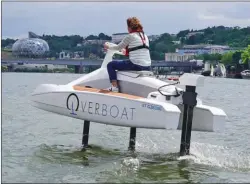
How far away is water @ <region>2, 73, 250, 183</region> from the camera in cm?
1029

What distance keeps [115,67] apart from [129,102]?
131 cm

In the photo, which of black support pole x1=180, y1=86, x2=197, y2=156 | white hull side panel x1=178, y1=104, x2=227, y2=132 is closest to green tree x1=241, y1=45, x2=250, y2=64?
white hull side panel x1=178, y1=104, x2=227, y2=132

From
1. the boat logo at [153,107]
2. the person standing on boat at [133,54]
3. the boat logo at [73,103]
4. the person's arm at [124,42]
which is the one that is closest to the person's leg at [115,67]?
the person standing on boat at [133,54]

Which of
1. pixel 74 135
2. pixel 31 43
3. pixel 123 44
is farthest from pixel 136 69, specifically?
pixel 31 43

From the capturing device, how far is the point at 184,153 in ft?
38.9

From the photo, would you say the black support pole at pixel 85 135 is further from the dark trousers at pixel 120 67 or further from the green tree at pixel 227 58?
the green tree at pixel 227 58

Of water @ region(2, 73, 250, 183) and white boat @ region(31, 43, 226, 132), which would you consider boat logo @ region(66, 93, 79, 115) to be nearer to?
white boat @ region(31, 43, 226, 132)

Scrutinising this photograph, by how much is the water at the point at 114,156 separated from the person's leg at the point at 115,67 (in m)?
1.63

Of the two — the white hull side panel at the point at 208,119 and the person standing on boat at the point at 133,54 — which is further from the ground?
the person standing on boat at the point at 133,54

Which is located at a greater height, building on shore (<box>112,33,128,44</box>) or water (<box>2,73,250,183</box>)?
building on shore (<box>112,33,128,44</box>)

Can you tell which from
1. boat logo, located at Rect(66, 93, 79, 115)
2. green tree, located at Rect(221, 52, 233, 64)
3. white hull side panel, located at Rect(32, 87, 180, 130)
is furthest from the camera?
green tree, located at Rect(221, 52, 233, 64)

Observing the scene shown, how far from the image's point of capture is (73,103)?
1202 centimetres

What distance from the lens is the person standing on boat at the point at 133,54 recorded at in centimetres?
1208

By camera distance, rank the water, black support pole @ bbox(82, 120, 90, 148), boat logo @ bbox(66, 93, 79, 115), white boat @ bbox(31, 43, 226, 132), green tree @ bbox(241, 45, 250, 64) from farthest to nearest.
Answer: green tree @ bbox(241, 45, 250, 64), black support pole @ bbox(82, 120, 90, 148), boat logo @ bbox(66, 93, 79, 115), white boat @ bbox(31, 43, 226, 132), the water
